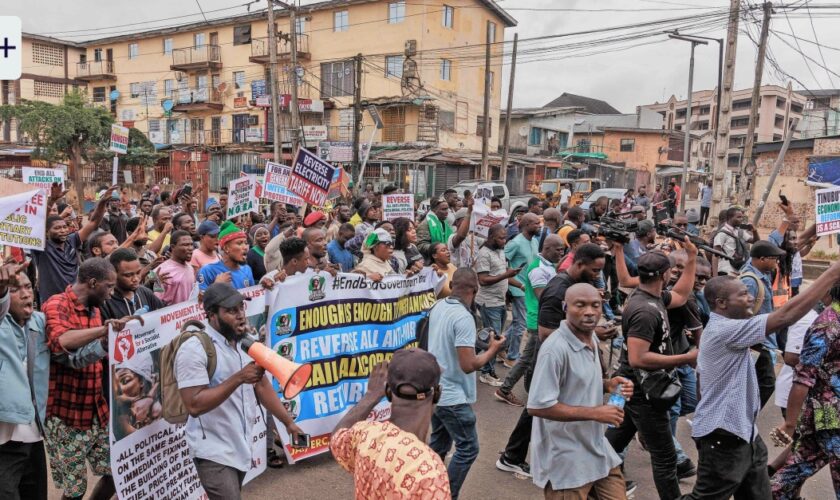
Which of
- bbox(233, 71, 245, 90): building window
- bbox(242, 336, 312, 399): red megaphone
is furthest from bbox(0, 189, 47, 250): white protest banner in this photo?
bbox(233, 71, 245, 90): building window

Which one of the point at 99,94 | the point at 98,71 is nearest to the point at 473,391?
the point at 98,71

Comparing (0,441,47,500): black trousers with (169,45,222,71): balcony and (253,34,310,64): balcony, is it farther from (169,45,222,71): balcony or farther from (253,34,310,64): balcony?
(169,45,222,71): balcony

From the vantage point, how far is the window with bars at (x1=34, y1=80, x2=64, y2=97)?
50.8 metres

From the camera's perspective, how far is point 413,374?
8.22 feet

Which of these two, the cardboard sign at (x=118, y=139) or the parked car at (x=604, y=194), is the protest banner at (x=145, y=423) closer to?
the cardboard sign at (x=118, y=139)

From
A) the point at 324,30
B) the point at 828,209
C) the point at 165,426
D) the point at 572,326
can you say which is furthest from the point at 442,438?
the point at 324,30

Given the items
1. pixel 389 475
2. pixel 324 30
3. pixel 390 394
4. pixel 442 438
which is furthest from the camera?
pixel 324 30

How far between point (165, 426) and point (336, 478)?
1.58 metres

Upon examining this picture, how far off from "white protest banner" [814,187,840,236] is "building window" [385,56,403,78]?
1241 inches

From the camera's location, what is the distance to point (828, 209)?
281 inches

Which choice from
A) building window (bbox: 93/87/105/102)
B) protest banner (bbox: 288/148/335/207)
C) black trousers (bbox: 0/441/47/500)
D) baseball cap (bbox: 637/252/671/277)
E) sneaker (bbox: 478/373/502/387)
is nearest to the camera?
black trousers (bbox: 0/441/47/500)

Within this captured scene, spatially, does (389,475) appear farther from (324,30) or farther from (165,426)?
(324,30)

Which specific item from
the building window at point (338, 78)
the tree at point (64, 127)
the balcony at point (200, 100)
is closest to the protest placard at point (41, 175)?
the tree at point (64, 127)

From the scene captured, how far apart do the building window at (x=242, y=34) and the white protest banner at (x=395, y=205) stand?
36878 millimetres
